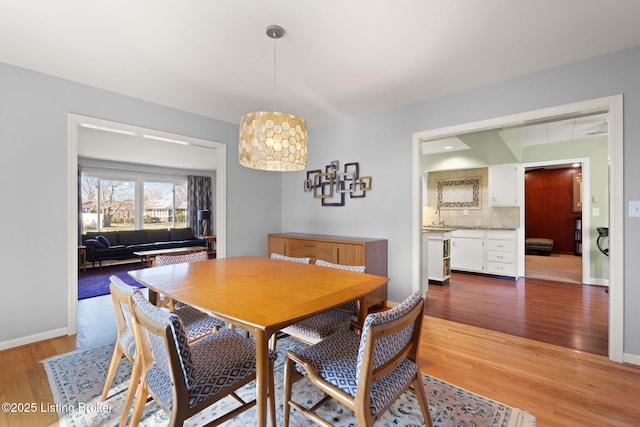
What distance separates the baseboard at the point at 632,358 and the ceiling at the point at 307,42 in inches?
92.4

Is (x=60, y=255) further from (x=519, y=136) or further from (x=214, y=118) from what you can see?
(x=519, y=136)

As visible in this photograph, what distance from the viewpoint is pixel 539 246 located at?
7523 millimetres

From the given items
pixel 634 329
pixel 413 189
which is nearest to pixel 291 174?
pixel 413 189

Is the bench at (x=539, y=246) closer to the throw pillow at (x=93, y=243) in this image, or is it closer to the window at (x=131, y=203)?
the window at (x=131, y=203)

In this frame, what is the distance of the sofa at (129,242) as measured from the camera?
19.4 feet

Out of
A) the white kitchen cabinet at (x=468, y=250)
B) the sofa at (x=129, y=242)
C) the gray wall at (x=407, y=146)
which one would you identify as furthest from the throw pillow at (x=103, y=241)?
the white kitchen cabinet at (x=468, y=250)

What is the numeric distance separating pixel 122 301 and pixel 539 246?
897 cm

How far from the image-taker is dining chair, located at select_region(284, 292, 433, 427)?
43.3 inches

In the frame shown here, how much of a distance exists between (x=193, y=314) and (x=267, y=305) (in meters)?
1.00

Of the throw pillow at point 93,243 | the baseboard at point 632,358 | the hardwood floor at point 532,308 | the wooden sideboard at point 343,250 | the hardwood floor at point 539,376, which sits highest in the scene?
the wooden sideboard at point 343,250

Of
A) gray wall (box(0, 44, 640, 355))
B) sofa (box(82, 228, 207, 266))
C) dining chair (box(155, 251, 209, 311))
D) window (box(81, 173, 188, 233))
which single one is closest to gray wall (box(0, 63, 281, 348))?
gray wall (box(0, 44, 640, 355))

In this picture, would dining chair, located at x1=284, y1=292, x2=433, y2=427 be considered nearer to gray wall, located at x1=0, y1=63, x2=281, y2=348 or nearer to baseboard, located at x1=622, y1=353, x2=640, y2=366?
baseboard, located at x1=622, y1=353, x2=640, y2=366

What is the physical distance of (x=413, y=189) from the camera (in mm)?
3377

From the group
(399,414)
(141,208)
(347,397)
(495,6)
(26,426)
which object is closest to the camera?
(347,397)
